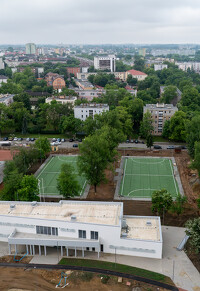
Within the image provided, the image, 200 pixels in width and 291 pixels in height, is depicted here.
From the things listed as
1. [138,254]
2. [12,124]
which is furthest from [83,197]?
[12,124]

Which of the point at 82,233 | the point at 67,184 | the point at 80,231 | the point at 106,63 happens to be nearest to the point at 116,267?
the point at 82,233

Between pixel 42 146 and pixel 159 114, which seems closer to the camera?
pixel 42 146

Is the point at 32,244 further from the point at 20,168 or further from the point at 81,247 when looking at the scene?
the point at 20,168

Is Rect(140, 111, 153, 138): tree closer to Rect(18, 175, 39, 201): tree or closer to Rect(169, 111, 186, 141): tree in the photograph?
Rect(169, 111, 186, 141): tree

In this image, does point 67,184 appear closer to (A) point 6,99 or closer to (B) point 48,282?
(B) point 48,282

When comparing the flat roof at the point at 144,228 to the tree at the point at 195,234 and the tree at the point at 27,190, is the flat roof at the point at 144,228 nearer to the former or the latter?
the tree at the point at 195,234
